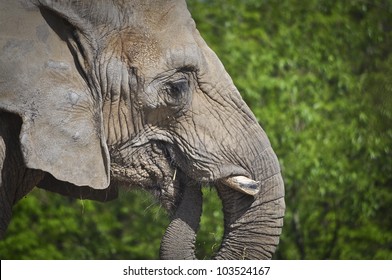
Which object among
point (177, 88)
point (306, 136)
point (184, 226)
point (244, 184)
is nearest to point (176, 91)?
point (177, 88)

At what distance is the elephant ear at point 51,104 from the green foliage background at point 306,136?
15.5 feet

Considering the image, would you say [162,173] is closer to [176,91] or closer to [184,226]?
[184,226]

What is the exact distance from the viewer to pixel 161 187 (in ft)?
16.9

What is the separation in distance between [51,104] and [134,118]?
0.46 meters

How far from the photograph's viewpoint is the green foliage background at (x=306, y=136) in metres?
9.67

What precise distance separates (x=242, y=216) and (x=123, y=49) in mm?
918

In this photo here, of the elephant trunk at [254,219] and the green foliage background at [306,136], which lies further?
the green foliage background at [306,136]

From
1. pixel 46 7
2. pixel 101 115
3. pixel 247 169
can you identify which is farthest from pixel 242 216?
pixel 46 7

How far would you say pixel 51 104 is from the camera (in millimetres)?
4680

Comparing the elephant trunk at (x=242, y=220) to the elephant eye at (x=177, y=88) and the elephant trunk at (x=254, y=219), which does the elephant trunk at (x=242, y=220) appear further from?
the elephant eye at (x=177, y=88)

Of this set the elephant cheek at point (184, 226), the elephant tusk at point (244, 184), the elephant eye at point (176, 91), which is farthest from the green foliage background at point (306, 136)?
the elephant eye at point (176, 91)

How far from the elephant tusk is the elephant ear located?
1.87ft

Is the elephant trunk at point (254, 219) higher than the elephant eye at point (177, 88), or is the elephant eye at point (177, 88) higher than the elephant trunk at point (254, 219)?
the elephant eye at point (177, 88)

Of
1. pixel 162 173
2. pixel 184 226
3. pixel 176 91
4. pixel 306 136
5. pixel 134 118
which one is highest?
pixel 176 91
